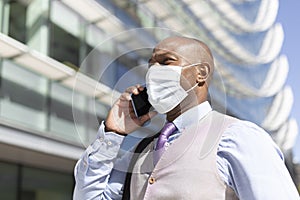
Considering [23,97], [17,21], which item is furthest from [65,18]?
[23,97]

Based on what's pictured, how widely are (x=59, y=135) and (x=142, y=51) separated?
8.35 meters

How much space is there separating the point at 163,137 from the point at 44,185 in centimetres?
943

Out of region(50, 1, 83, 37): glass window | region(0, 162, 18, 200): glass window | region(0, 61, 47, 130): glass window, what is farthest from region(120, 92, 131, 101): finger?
region(50, 1, 83, 37): glass window

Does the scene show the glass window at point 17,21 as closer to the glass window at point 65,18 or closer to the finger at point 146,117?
the glass window at point 65,18

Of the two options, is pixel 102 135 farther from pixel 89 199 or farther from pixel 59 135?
pixel 59 135

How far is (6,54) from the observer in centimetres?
907

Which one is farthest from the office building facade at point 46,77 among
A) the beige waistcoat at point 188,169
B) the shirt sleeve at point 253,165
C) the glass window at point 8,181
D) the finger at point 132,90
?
the shirt sleeve at point 253,165

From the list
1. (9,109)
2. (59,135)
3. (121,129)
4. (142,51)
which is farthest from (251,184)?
(59,135)

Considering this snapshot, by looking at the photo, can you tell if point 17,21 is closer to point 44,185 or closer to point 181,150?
point 44,185

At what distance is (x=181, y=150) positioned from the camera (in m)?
Result: 1.54

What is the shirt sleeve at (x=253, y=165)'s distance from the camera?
138cm

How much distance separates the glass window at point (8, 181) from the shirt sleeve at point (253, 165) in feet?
28.1

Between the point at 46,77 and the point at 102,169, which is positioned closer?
the point at 102,169

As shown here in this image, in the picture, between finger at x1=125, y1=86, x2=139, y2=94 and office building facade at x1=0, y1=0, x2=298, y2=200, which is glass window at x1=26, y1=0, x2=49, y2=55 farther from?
finger at x1=125, y1=86, x2=139, y2=94
